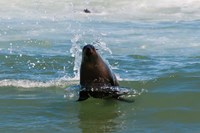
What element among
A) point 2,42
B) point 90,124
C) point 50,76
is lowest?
point 90,124

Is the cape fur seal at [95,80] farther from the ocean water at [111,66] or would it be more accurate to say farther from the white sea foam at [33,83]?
the white sea foam at [33,83]

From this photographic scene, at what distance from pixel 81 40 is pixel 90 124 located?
908cm

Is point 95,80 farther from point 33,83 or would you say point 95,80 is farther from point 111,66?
point 111,66

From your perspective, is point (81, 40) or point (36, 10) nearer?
point (81, 40)

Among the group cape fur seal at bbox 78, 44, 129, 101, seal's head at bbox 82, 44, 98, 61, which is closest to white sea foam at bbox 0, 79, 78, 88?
cape fur seal at bbox 78, 44, 129, 101

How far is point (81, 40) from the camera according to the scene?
52.3ft

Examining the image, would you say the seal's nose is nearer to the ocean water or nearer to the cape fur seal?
the cape fur seal

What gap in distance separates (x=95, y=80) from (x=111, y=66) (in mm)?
3424

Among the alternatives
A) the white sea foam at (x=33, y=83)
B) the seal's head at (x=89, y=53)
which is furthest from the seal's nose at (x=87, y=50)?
the white sea foam at (x=33, y=83)

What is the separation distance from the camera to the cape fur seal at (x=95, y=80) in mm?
7961

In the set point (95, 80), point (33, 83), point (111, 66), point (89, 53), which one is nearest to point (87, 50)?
point (89, 53)

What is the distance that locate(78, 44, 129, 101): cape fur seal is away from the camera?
796 cm

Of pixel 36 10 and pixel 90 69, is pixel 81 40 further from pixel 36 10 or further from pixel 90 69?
pixel 36 10

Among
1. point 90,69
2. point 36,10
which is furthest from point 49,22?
point 90,69
